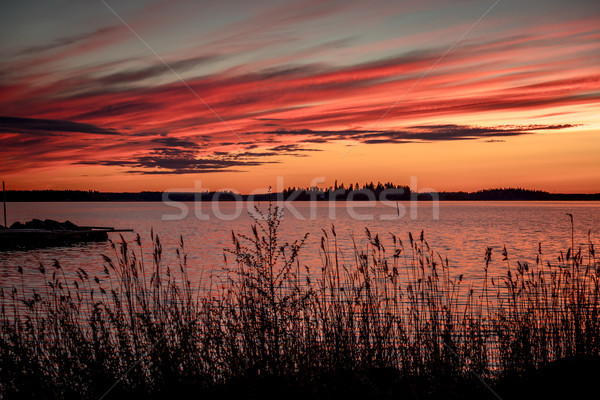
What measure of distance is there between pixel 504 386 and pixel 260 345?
3.97 meters

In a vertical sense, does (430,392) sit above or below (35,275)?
above

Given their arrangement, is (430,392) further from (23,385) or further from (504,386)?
(23,385)

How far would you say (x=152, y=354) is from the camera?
7.72 meters

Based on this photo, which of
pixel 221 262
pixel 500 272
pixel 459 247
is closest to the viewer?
pixel 500 272

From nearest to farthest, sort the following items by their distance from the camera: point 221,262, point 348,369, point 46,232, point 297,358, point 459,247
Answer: point 348,369, point 297,358, point 221,262, point 459,247, point 46,232

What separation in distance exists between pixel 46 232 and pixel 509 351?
5191cm

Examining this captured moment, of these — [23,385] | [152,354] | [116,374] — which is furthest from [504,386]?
[23,385]

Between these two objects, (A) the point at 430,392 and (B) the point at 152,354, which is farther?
(B) the point at 152,354

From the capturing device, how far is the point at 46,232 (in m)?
51.3

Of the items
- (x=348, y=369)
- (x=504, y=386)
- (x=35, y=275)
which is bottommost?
(x=35, y=275)

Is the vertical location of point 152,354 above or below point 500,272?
above

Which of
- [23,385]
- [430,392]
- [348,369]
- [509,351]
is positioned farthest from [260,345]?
[509,351]

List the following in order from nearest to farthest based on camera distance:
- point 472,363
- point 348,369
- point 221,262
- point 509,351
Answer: point 348,369 → point 472,363 → point 509,351 → point 221,262

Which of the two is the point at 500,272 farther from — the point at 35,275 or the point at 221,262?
the point at 35,275
